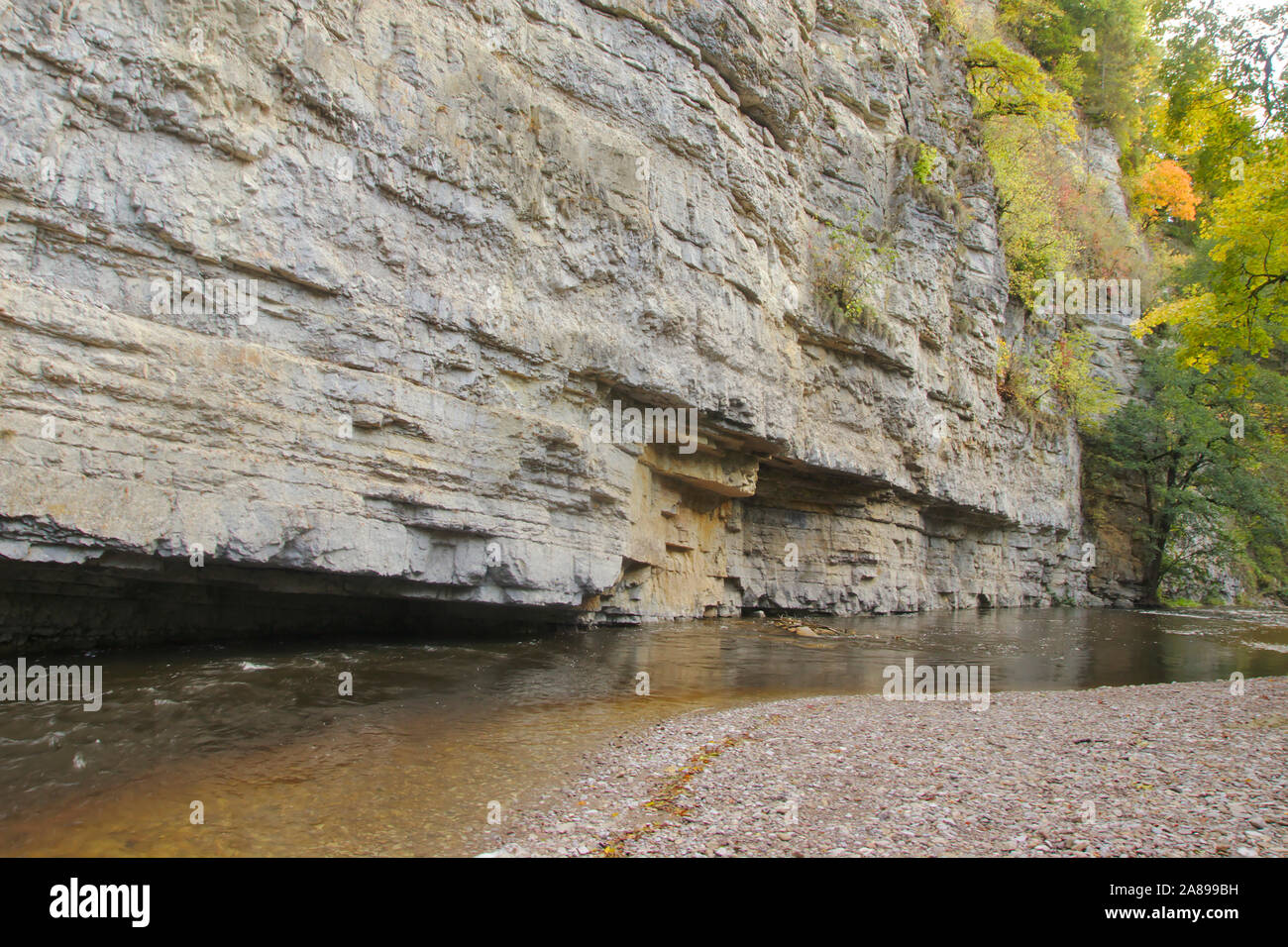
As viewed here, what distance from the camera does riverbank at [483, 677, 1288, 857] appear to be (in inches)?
169

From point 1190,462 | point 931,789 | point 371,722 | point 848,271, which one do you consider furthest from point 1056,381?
point 371,722

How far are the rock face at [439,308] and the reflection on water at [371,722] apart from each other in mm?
1433

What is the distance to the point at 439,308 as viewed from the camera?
1135 cm

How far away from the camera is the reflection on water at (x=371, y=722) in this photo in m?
4.80

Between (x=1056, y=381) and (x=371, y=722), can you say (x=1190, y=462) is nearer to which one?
(x=1056, y=381)

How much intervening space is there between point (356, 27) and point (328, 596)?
29.9 feet

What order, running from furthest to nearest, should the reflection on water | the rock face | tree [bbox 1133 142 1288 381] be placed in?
1. tree [bbox 1133 142 1288 381]
2. the rock face
3. the reflection on water

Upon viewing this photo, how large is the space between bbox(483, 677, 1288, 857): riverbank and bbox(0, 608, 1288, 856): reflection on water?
26.4 inches

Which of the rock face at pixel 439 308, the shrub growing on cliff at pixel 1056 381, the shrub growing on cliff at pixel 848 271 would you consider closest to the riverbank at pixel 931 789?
the rock face at pixel 439 308

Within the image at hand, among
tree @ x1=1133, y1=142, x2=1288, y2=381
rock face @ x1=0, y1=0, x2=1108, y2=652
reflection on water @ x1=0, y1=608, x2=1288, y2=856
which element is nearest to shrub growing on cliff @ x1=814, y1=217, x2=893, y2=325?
rock face @ x1=0, y1=0, x2=1108, y2=652

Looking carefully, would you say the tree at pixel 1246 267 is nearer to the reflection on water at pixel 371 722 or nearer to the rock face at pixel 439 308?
the reflection on water at pixel 371 722

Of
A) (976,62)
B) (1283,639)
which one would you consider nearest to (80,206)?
(1283,639)

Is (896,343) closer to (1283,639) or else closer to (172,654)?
(1283,639)

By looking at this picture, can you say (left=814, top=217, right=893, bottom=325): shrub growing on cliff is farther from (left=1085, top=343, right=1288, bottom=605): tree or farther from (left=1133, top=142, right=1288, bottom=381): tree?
(left=1085, top=343, right=1288, bottom=605): tree
